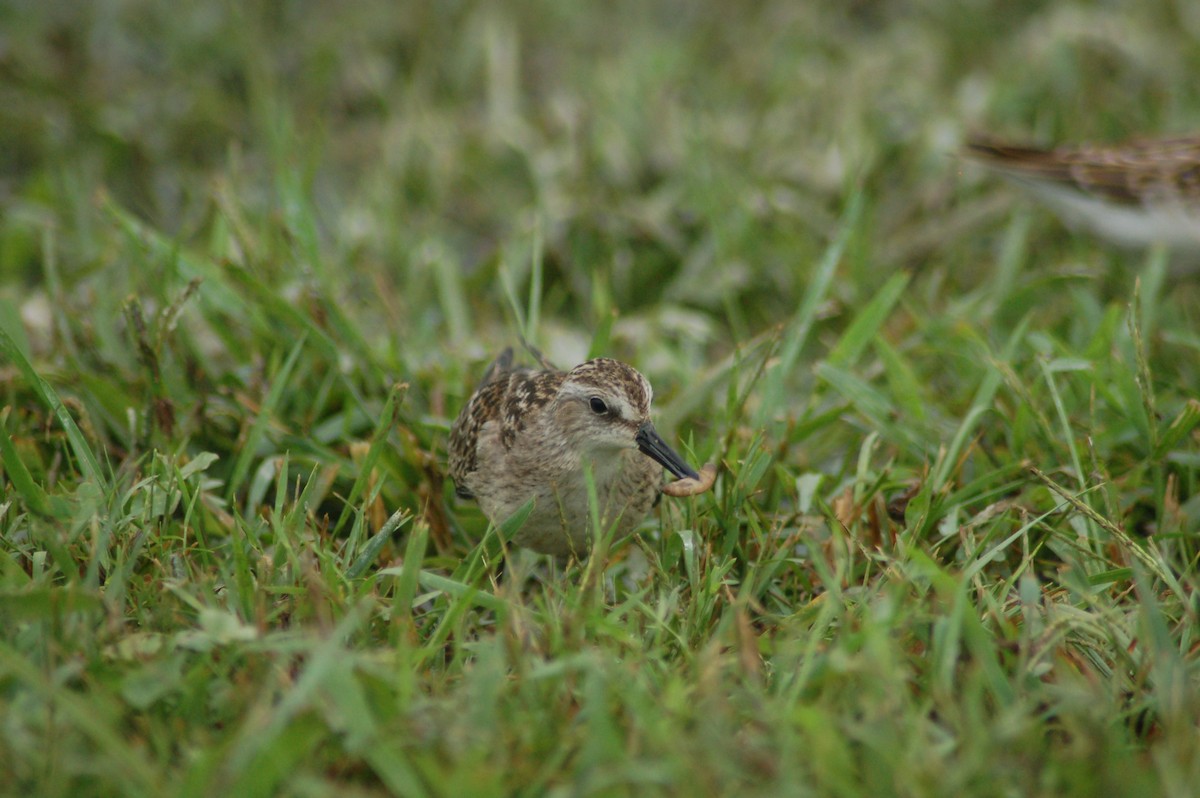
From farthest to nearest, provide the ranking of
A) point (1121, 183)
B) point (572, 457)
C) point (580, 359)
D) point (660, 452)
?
point (1121, 183) < point (580, 359) < point (572, 457) < point (660, 452)

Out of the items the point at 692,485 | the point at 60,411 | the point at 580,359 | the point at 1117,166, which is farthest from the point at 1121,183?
the point at 60,411

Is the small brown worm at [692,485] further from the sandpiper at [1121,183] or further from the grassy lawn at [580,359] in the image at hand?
the sandpiper at [1121,183]

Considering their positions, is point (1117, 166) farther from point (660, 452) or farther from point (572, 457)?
point (572, 457)

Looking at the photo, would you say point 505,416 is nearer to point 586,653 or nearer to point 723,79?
point 586,653

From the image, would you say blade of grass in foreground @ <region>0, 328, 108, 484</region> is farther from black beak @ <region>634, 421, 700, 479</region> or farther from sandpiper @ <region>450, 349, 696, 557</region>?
black beak @ <region>634, 421, 700, 479</region>

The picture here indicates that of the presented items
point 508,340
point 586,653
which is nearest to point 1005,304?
point 508,340
